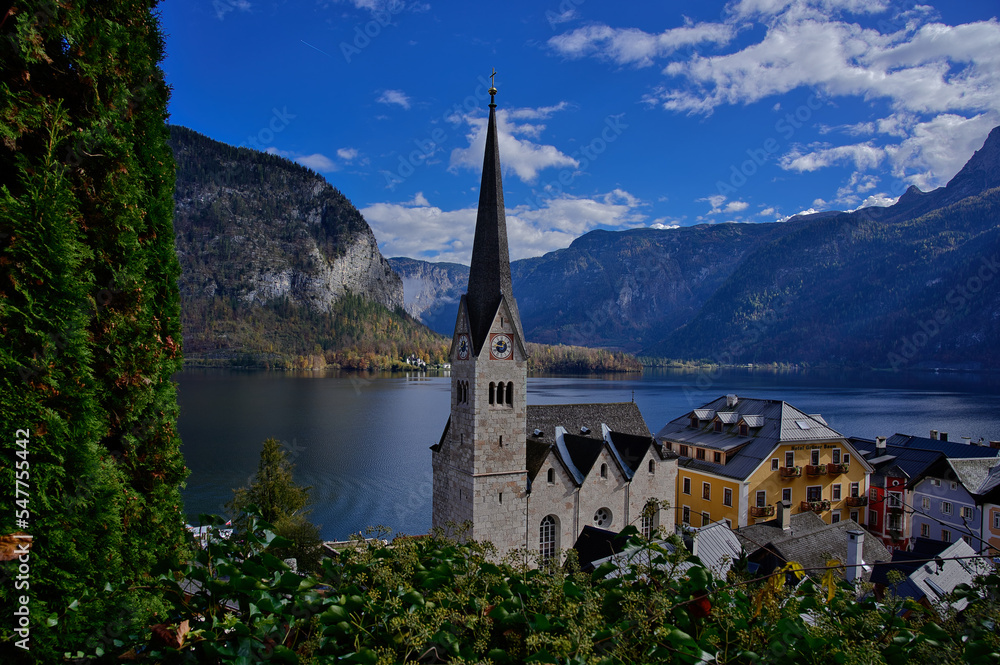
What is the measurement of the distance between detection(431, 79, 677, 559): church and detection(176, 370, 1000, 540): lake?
1624cm

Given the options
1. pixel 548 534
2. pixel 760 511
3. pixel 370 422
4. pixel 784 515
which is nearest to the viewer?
pixel 784 515

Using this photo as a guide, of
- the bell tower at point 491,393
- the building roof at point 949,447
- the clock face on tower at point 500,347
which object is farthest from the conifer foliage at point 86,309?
the building roof at point 949,447

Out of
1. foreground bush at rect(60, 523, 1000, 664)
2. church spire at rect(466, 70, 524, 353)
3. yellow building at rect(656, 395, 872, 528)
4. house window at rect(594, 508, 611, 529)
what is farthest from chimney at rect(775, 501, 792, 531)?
foreground bush at rect(60, 523, 1000, 664)

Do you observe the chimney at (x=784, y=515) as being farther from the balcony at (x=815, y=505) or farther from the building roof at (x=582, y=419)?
the balcony at (x=815, y=505)

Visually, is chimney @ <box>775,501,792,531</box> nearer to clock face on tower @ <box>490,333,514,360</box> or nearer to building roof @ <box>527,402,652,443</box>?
building roof @ <box>527,402,652,443</box>

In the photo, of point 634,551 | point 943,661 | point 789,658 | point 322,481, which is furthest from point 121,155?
point 322,481

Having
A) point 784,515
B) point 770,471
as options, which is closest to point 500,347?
point 784,515

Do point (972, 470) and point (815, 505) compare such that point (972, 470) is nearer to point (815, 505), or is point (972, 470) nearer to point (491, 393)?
point (815, 505)

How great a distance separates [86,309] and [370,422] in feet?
279

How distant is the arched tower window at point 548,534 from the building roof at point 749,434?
11.7 metres

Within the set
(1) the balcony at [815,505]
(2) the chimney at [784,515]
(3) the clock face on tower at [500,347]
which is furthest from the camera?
(1) the balcony at [815,505]

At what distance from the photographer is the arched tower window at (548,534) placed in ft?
89.2

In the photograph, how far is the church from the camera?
2522 centimetres

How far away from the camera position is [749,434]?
35656mm
